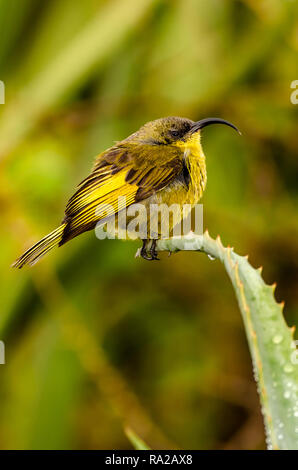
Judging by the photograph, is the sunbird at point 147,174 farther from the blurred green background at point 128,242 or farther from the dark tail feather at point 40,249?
the blurred green background at point 128,242

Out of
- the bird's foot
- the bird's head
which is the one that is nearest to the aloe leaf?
the bird's foot

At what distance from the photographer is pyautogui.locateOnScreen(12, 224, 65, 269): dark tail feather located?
1.08 m

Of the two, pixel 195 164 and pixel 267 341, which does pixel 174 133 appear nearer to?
pixel 195 164

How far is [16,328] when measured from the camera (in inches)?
105

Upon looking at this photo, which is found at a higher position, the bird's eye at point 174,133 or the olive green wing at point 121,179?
the bird's eye at point 174,133

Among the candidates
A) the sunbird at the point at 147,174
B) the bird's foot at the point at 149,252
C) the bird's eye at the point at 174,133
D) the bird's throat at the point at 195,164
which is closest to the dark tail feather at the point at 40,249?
the sunbird at the point at 147,174

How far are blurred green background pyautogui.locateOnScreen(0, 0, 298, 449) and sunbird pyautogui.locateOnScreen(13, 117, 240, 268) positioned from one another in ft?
1.34

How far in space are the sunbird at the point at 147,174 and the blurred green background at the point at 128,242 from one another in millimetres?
407

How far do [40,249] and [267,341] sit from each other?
440mm

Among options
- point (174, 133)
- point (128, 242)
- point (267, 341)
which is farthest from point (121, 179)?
point (128, 242)

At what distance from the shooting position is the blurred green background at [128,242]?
2.48 metres

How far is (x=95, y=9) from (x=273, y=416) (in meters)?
2.53

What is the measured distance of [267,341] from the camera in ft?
3.89

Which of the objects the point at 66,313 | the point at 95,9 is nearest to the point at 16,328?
the point at 66,313
